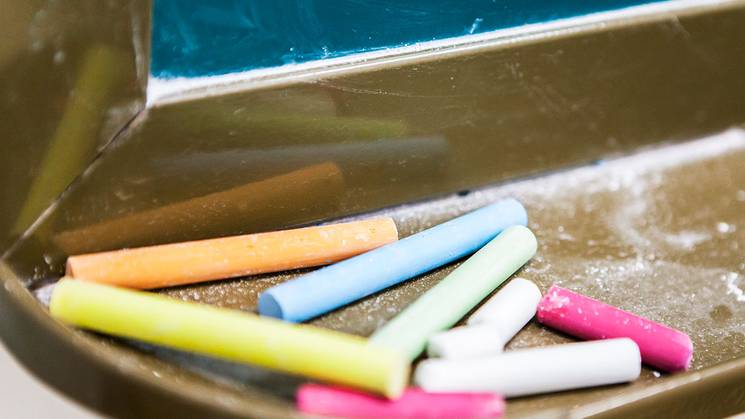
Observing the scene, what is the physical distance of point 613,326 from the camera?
64 cm

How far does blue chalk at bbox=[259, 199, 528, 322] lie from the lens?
61 centimetres

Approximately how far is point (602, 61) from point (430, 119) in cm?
20

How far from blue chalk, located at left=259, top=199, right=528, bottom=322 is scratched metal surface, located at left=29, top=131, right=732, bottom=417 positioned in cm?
2

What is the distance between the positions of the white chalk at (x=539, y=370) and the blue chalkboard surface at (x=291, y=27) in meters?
0.27

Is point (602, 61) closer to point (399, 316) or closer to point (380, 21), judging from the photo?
point (380, 21)

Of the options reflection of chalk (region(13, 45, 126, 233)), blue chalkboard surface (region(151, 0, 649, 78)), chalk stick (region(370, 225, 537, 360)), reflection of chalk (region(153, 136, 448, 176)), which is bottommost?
chalk stick (region(370, 225, 537, 360))

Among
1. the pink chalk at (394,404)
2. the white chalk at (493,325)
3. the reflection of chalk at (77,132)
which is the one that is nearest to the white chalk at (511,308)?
the white chalk at (493,325)

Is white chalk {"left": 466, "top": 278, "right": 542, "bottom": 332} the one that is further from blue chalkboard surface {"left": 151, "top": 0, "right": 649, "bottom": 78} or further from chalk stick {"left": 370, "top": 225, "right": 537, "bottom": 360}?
blue chalkboard surface {"left": 151, "top": 0, "right": 649, "bottom": 78}

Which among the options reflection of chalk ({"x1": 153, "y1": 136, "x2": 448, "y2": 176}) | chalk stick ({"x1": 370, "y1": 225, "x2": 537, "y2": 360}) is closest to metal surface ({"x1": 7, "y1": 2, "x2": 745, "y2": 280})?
reflection of chalk ({"x1": 153, "y1": 136, "x2": 448, "y2": 176})

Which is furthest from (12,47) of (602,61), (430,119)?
(602,61)

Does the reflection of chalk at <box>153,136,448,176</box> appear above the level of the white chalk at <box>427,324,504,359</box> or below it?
above

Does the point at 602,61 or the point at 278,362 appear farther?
the point at 602,61

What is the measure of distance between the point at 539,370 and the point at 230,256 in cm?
25

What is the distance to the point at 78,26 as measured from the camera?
559 millimetres
